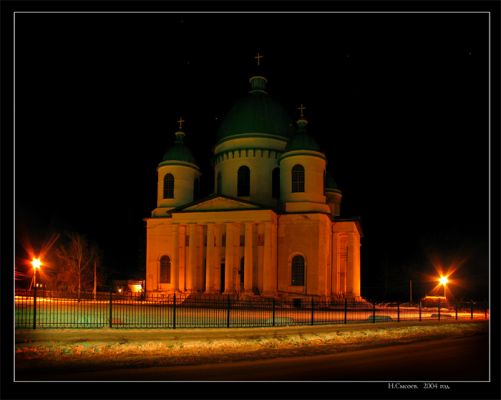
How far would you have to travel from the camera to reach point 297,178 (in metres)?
41.3

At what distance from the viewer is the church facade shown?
39.7m

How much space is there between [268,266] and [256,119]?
12.8 metres

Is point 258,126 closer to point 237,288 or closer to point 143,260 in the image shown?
point 237,288

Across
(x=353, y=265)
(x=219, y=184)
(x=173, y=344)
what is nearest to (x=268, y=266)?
(x=353, y=265)

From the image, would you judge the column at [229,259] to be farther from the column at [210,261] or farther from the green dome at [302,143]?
the green dome at [302,143]

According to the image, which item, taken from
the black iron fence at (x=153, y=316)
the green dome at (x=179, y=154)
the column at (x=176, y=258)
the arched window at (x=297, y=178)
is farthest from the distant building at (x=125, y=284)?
the black iron fence at (x=153, y=316)

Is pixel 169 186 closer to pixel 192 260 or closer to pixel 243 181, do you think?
pixel 243 181

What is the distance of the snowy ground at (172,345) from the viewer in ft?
58.2

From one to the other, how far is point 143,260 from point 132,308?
1754 inches

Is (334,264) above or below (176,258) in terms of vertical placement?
below

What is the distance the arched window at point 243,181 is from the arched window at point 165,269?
25.9 ft

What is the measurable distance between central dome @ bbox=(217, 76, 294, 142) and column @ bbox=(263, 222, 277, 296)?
9.27 meters

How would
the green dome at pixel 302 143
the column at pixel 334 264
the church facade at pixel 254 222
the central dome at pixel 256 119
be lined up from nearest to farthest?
the church facade at pixel 254 222, the green dome at pixel 302 143, the column at pixel 334 264, the central dome at pixel 256 119

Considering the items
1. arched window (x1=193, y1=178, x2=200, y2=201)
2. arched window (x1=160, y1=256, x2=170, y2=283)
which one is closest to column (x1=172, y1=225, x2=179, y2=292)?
arched window (x1=160, y1=256, x2=170, y2=283)
